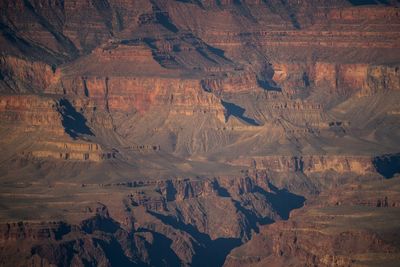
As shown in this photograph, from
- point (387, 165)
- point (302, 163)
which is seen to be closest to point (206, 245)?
point (302, 163)

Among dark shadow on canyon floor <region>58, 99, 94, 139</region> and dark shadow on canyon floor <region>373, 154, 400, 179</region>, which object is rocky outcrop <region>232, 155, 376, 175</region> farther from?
dark shadow on canyon floor <region>58, 99, 94, 139</region>

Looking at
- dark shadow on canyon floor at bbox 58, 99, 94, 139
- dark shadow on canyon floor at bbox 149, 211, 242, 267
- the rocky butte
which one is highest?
dark shadow on canyon floor at bbox 58, 99, 94, 139

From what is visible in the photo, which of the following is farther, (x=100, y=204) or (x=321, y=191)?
(x=321, y=191)

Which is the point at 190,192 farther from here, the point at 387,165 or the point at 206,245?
the point at 387,165

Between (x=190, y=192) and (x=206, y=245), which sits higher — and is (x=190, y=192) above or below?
above

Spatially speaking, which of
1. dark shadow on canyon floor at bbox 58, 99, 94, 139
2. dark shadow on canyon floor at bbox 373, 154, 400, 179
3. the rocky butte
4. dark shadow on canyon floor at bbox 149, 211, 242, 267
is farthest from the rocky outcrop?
dark shadow on canyon floor at bbox 149, 211, 242, 267

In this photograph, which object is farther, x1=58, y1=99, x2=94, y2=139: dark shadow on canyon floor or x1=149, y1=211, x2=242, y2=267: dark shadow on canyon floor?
x1=58, y1=99, x2=94, y2=139: dark shadow on canyon floor

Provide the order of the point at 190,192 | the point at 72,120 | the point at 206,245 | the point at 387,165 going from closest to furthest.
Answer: the point at 206,245 < the point at 190,192 < the point at 387,165 < the point at 72,120

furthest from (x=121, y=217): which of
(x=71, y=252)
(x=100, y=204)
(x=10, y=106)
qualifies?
(x=10, y=106)

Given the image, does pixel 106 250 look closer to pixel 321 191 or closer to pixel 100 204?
pixel 100 204

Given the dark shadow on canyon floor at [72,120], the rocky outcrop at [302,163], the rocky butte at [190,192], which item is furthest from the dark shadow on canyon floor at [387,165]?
the dark shadow on canyon floor at [72,120]

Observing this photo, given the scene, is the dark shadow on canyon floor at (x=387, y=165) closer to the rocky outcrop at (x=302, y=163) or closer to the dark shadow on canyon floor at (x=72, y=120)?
the rocky outcrop at (x=302, y=163)
